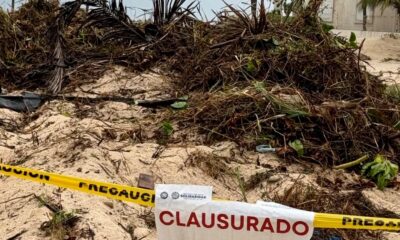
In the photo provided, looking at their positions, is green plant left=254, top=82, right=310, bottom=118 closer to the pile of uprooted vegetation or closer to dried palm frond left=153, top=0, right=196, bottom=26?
the pile of uprooted vegetation

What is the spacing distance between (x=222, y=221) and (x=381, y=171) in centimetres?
230

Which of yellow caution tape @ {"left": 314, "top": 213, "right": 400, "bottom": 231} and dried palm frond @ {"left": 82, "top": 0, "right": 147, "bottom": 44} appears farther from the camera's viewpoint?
dried palm frond @ {"left": 82, "top": 0, "right": 147, "bottom": 44}

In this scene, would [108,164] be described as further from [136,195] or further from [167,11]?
[167,11]

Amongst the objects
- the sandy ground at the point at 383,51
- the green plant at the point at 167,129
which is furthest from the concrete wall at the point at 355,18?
the green plant at the point at 167,129

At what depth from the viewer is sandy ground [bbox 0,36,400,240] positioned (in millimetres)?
3273

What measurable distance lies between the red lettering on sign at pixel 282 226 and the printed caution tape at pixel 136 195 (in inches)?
4.3

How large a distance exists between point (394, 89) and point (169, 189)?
417cm

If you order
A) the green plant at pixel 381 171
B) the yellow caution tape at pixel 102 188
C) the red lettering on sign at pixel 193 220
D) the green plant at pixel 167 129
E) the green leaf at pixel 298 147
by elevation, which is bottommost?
the green plant at pixel 381 171

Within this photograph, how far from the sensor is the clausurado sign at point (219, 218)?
222 centimetres

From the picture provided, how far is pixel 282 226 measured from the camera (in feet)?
7.29

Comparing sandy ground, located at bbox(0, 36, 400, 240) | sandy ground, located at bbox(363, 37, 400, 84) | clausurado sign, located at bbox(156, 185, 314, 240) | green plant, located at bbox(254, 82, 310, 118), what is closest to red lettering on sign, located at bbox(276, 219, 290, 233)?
clausurado sign, located at bbox(156, 185, 314, 240)

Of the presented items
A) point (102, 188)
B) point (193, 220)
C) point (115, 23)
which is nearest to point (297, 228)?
point (193, 220)

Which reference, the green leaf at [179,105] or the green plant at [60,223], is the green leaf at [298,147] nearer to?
the green leaf at [179,105]

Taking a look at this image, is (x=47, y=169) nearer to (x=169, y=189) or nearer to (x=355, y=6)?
(x=169, y=189)
